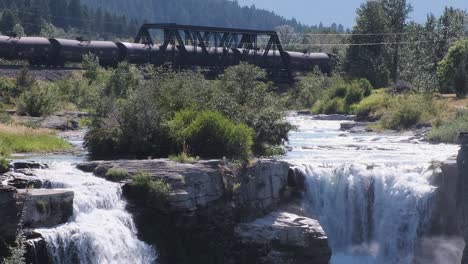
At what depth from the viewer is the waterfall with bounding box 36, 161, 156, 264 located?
80.2 feet

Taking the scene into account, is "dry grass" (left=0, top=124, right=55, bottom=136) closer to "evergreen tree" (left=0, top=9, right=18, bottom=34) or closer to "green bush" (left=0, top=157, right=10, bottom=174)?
"green bush" (left=0, top=157, right=10, bottom=174)

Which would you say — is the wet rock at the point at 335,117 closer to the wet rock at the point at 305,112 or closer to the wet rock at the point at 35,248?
the wet rock at the point at 305,112

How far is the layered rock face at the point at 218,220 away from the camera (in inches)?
1131

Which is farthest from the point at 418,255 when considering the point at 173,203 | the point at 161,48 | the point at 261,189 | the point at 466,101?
the point at 161,48

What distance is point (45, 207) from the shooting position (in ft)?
80.2

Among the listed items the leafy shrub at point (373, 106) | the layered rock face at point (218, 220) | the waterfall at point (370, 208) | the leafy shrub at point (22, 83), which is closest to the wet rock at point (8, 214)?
the layered rock face at point (218, 220)

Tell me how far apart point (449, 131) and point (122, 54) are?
42415 mm

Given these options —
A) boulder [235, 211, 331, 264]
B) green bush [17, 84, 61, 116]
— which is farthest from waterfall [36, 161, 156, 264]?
green bush [17, 84, 61, 116]

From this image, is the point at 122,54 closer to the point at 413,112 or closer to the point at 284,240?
the point at 413,112

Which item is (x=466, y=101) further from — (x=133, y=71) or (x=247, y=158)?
(x=247, y=158)

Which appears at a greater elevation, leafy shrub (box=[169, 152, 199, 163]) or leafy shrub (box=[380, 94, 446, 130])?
leafy shrub (box=[169, 152, 199, 163])

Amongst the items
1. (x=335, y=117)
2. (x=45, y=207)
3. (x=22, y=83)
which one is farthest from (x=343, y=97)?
(x=45, y=207)

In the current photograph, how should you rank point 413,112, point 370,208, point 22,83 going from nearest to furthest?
point 370,208 → point 413,112 → point 22,83

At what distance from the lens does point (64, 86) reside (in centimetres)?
6694
